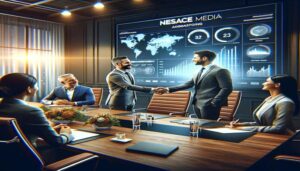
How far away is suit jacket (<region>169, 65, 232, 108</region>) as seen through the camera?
3.34 m

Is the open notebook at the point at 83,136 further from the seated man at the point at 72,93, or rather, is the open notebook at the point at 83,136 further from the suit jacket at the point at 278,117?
the seated man at the point at 72,93

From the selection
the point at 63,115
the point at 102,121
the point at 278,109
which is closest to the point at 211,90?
the point at 278,109

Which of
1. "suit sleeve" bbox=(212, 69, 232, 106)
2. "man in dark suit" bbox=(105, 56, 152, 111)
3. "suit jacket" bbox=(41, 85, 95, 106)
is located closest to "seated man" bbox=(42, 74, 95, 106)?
"suit jacket" bbox=(41, 85, 95, 106)

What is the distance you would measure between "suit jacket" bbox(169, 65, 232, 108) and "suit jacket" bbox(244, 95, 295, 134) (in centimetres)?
87

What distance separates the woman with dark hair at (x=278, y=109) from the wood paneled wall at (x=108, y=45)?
6.96 ft

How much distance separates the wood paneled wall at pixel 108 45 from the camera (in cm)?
440

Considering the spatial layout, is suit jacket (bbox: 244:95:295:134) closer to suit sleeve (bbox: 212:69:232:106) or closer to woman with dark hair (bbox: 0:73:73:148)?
suit sleeve (bbox: 212:69:232:106)

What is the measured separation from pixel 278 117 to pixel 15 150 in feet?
6.04

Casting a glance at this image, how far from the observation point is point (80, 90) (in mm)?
4164

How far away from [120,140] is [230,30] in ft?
11.7

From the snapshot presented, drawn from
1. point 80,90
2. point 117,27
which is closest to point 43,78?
point 117,27

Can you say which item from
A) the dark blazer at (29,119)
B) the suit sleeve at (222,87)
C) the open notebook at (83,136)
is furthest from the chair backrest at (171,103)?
the dark blazer at (29,119)

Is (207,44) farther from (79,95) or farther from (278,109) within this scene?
(278,109)

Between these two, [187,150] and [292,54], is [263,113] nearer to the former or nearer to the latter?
[187,150]
